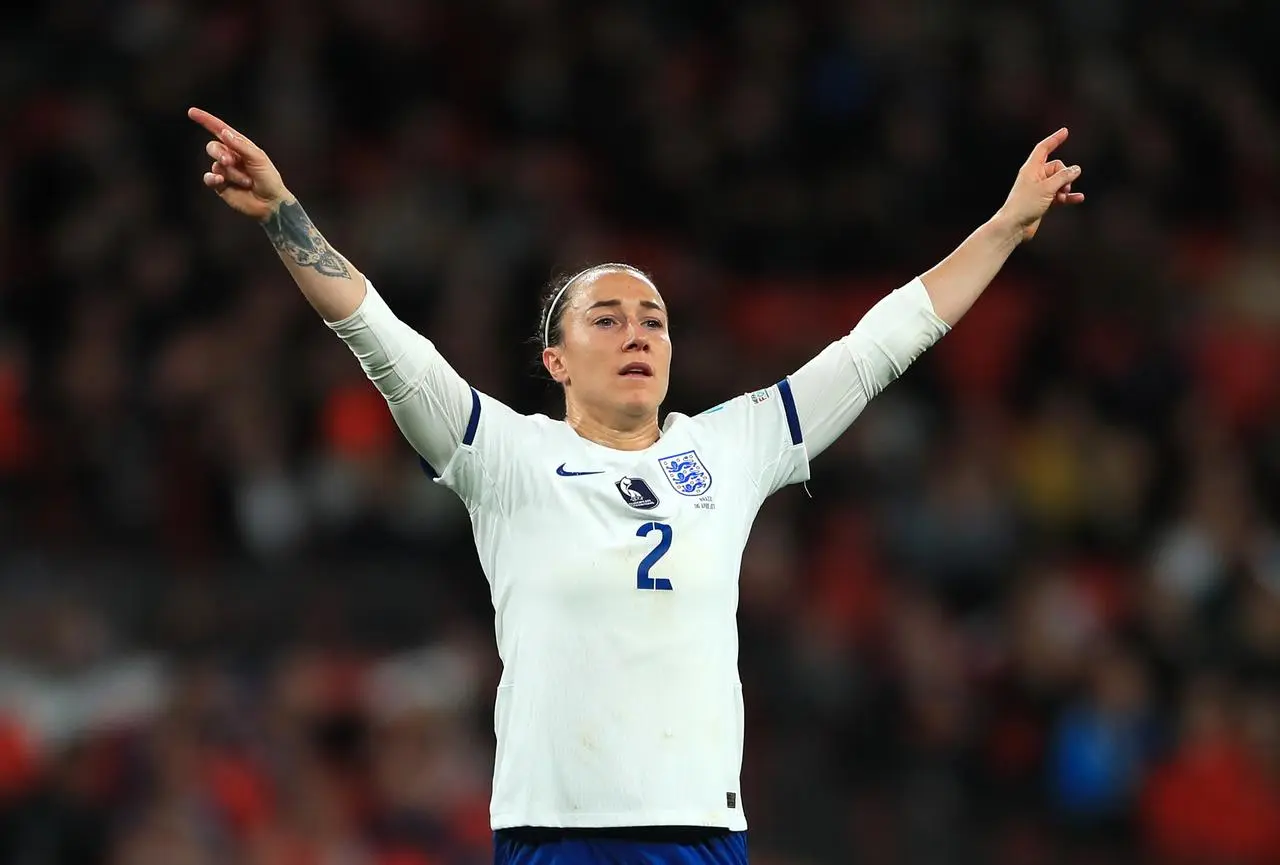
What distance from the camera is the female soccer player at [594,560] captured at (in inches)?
172

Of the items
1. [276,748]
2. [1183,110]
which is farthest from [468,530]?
[1183,110]

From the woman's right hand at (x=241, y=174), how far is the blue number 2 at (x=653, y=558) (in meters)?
1.18

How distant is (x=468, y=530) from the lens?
31.0 ft

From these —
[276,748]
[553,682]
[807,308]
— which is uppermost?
[807,308]

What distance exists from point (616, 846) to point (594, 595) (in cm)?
58

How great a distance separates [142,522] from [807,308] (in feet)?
13.7

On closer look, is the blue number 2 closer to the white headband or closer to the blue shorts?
the blue shorts

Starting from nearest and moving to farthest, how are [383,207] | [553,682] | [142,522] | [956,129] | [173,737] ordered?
[553,682]
[173,737]
[142,522]
[383,207]
[956,129]

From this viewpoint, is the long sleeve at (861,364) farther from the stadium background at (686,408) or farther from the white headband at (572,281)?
the stadium background at (686,408)

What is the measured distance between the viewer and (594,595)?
4.43 meters

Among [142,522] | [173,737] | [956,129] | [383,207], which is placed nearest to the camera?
[173,737]

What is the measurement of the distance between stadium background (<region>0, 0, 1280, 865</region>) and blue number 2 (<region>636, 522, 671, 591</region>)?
416 cm

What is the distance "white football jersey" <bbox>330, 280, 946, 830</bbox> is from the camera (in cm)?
438

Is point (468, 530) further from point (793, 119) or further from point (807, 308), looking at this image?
point (793, 119)
